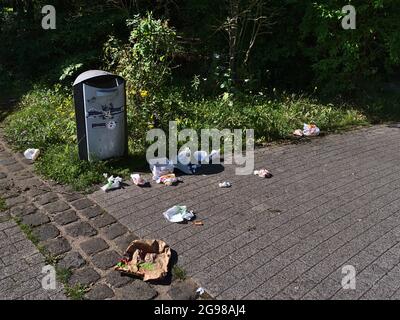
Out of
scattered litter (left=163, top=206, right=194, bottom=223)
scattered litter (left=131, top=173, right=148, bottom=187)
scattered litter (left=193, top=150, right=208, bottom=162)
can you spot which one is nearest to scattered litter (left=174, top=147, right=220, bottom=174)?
scattered litter (left=193, top=150, right=208, bottom=162)

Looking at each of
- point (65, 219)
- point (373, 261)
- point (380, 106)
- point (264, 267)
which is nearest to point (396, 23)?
point (380, 106)

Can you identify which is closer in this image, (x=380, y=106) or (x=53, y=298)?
(x=53, y=298)

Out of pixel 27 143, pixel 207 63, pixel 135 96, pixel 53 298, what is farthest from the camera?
pixel 207 63

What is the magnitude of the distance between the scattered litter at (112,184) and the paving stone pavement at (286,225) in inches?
3.7

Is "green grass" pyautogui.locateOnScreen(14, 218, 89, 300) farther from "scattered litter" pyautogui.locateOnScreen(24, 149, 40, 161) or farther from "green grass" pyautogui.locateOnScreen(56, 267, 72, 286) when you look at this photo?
"scattered litter" pyautogui.locateOnScreen(24, 149, 40, 161)

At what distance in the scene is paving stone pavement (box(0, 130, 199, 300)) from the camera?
3.32m

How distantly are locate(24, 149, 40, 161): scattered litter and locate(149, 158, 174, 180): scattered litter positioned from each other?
146 cm

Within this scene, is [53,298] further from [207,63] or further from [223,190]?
[207,63]

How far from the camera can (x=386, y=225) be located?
432cm

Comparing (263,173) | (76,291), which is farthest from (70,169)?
(263,173)

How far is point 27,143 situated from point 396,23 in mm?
6575

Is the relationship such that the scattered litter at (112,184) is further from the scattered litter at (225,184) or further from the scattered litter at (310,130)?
the scattered litter at (310,130)

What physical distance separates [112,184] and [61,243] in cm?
114

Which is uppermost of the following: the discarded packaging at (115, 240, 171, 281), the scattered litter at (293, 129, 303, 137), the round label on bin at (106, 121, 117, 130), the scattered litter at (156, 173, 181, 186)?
the round label on bin at (106, 121, 117, 130)
